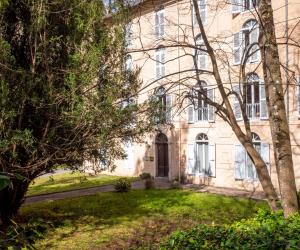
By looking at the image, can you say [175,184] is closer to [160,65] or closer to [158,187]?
[158,187]

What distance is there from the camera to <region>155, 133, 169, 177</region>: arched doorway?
79.0 ft

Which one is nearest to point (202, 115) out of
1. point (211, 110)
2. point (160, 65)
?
point (211, 110)

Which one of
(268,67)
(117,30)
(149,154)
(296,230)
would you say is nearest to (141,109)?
(117,30)

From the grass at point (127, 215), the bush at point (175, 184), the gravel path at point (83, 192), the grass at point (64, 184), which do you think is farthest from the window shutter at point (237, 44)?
the grass at point (64, 184)

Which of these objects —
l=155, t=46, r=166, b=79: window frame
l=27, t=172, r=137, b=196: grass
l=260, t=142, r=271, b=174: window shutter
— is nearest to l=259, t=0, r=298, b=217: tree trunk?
l=260, t=142, r=271, b=174: window shutter

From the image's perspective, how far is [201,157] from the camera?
21.6m

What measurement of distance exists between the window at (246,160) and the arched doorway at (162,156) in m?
5.67

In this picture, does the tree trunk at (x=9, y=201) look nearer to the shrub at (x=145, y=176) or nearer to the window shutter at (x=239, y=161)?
→ the window shutter at (x=239, y=161)

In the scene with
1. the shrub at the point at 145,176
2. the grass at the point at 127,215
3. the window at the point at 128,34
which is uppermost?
the window at the point at 128,34

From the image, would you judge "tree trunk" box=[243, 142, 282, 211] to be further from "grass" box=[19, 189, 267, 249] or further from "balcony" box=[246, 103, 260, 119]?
"balcony" box=[246, 103, 260, 119]

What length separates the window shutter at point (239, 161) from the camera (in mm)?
19333

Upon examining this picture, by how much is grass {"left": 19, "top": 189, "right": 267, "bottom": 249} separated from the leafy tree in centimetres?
213

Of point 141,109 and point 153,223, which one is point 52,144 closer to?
point 141,109

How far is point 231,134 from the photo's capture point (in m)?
19.9
